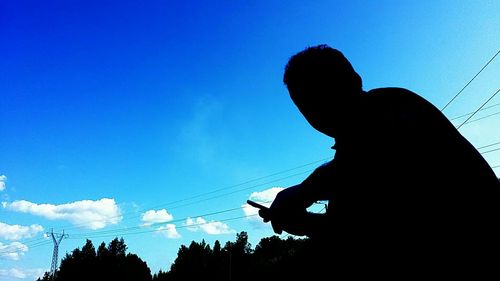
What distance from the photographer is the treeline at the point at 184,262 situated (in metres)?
90.1

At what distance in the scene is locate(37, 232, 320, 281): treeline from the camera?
296ft

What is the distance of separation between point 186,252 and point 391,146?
377ft

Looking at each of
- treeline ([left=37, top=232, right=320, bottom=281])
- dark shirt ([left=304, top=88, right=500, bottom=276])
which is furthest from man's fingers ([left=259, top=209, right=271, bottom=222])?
treeline ([left=37, top=232, right=320, bottom=281])

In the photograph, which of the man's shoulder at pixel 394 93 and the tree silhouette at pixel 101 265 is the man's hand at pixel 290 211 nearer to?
the man's shoulder at pixel 394 93

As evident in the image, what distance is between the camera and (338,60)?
3.74 ft

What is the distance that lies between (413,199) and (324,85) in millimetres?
474

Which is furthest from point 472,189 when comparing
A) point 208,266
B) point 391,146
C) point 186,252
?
point 186,252

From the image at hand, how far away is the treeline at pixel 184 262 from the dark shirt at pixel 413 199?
78.8 metres

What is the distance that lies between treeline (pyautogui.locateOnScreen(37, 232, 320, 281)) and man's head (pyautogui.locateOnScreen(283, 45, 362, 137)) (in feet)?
258

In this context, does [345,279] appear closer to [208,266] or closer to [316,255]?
[316,255]

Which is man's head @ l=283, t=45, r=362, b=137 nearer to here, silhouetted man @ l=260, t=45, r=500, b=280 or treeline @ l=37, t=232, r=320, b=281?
silhouetted man @ l=260, t=45, r=500, b=280

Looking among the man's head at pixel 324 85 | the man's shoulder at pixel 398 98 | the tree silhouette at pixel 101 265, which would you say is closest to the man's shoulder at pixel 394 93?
the man's shoulder at pixel 398 98

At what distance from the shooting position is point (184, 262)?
106000mm

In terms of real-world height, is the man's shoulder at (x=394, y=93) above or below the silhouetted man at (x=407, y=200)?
above
